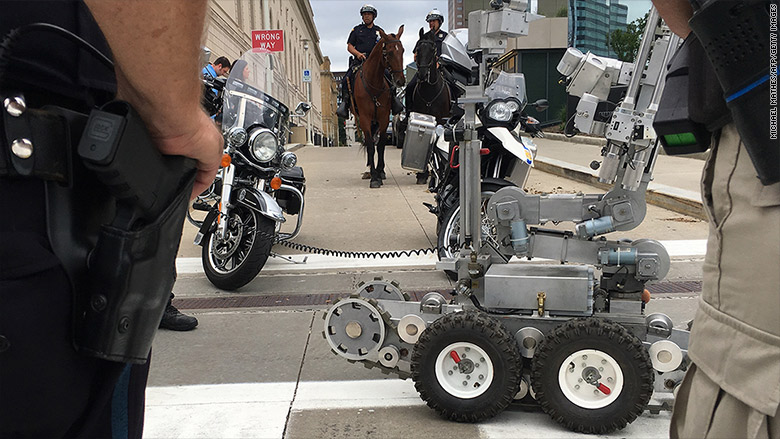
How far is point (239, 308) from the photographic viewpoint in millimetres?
5410

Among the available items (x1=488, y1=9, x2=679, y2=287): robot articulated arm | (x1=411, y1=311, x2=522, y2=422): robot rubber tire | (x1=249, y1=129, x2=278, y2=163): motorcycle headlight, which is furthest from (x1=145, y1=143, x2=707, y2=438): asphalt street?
(x1=249, y1=129, x2=278, y2=163): motorcycle headlight

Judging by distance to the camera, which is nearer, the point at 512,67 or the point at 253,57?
the point at 253,57

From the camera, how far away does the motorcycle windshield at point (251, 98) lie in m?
6.08

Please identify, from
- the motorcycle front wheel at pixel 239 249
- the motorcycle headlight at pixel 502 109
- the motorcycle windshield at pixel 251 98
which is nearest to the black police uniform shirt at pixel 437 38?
the motorcycle windshield at pixel 251 98

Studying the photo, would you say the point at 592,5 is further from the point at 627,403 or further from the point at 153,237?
the point at 153,237

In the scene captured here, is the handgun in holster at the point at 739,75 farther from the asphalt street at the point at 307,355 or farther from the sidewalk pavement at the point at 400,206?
the sidewalk pavement at the point at 400,206

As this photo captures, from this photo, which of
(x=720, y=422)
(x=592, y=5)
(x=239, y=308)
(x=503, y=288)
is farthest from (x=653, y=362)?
(x=592, y=5)

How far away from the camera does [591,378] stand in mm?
3021

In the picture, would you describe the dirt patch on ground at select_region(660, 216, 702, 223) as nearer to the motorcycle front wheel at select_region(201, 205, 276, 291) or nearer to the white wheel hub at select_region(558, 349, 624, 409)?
the motorcycle front wheel at select_region(201, 205, 276, 291)

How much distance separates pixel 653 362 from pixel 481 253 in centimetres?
103

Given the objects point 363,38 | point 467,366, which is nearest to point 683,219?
point 467,366

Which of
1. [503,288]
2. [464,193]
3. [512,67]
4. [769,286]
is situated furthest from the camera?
[512,67]

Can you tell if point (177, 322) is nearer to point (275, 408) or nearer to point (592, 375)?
point (275, 408)

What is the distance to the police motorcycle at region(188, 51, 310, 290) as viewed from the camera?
572 centimetres
